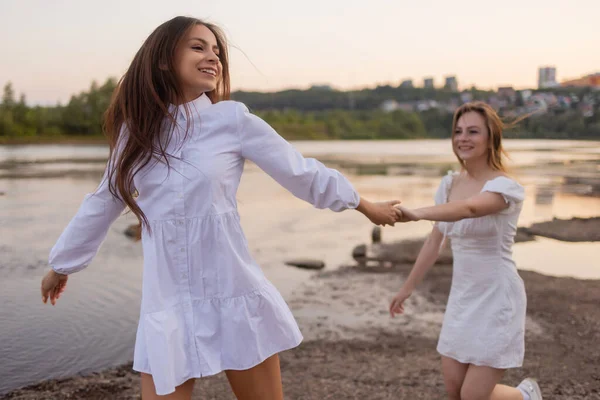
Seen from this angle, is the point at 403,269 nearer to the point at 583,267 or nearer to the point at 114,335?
the point at 583,267

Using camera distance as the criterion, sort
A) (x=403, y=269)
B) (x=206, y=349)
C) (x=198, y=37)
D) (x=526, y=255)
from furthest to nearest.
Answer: (x=526, y=255) → (x=403, y=269) → (x=198, y=37) → (x=206, y=349)

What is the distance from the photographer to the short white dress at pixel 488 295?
3.50 m

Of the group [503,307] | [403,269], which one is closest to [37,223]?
[403,269]

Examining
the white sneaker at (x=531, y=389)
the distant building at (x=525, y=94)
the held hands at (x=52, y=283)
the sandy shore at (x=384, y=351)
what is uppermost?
the distant building at (x=525, y=94)

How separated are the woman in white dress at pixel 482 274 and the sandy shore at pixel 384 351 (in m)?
2.40

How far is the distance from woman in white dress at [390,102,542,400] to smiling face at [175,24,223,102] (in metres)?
1.40

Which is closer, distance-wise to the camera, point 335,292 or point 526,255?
point 335,292

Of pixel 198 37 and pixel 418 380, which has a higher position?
pixel 198 37

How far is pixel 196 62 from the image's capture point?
103 inches

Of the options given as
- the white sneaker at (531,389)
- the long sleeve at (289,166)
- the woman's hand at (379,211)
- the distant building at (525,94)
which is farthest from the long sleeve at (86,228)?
the distant building at (525,94)

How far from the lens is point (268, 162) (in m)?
2.57

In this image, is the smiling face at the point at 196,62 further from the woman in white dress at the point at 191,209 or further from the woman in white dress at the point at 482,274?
the woman in white dress at the point at 482,274

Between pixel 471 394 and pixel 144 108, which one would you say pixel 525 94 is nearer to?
pixel 471 394

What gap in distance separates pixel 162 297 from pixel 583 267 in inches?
511
